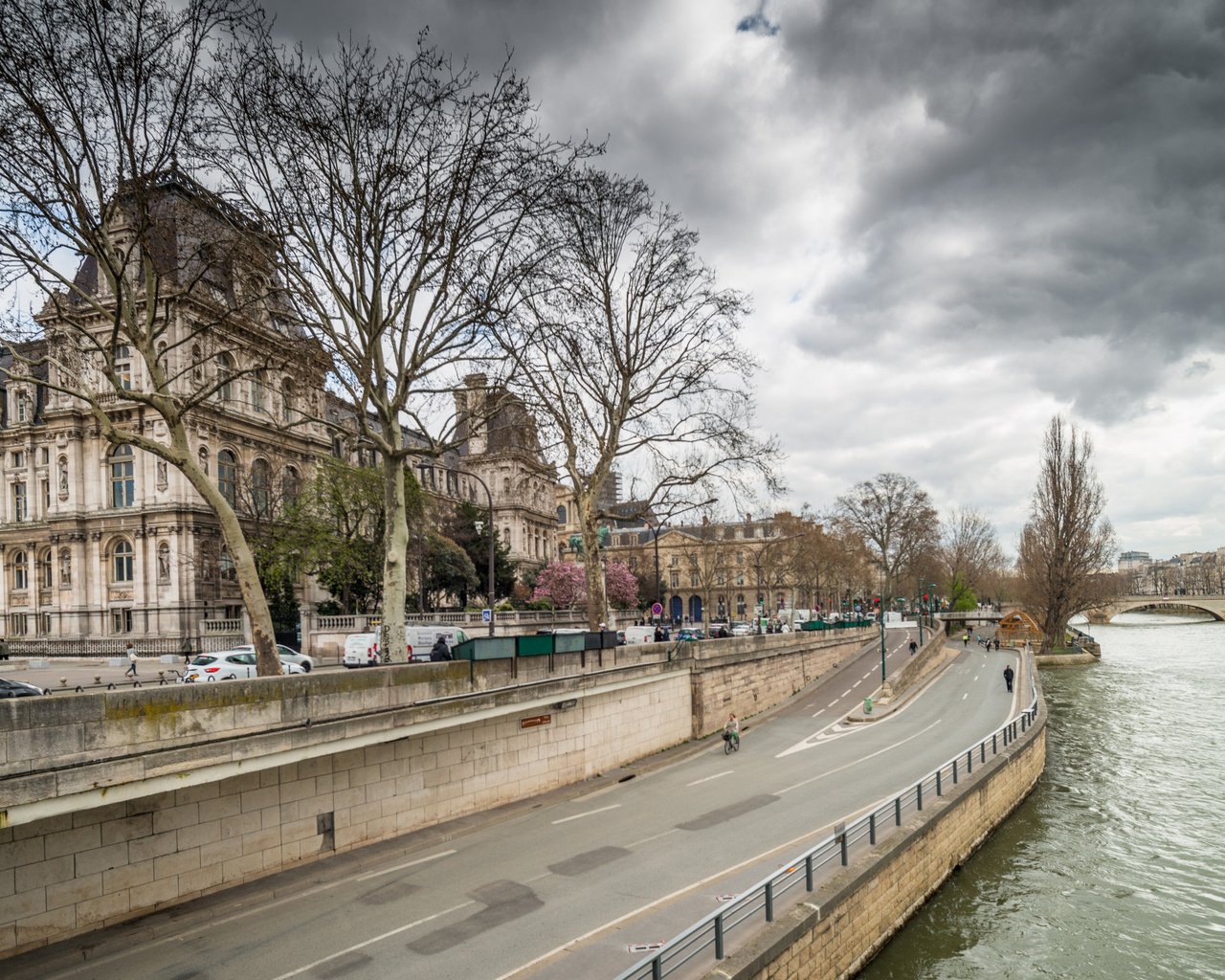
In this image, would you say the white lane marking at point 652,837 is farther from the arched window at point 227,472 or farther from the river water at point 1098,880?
the arched window at point 227,472

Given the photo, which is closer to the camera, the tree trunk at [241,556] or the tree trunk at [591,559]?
the tree trunk at [241,556]

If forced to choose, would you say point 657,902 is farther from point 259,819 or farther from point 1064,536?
point 1064,536

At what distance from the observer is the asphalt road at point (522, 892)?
1070 centimetres

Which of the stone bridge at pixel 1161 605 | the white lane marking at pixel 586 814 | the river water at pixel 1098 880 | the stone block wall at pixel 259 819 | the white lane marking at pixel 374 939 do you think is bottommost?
the stone bridge at pixel 1161 605

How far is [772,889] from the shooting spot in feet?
38.3

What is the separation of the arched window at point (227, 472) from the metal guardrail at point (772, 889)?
4180 cm

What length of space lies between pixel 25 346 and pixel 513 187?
10.7 meters

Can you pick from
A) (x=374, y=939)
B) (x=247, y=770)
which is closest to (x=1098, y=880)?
(x=374, y=939)

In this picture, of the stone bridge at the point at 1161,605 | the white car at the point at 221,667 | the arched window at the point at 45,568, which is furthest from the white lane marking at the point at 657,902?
the stone bridge at the point at 1161,605

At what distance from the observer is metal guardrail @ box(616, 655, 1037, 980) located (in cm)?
894

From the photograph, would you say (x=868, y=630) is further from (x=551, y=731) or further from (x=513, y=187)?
(x=513, y=187)

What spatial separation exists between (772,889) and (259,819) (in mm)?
8400

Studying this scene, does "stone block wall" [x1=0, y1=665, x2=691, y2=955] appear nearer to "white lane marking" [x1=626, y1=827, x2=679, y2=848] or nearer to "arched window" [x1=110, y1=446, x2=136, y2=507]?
"white lane marking" [x1=626, y1=827, x2=679, y2=848]

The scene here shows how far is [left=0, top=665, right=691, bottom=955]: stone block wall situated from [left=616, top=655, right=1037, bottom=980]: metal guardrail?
22.0 ft
